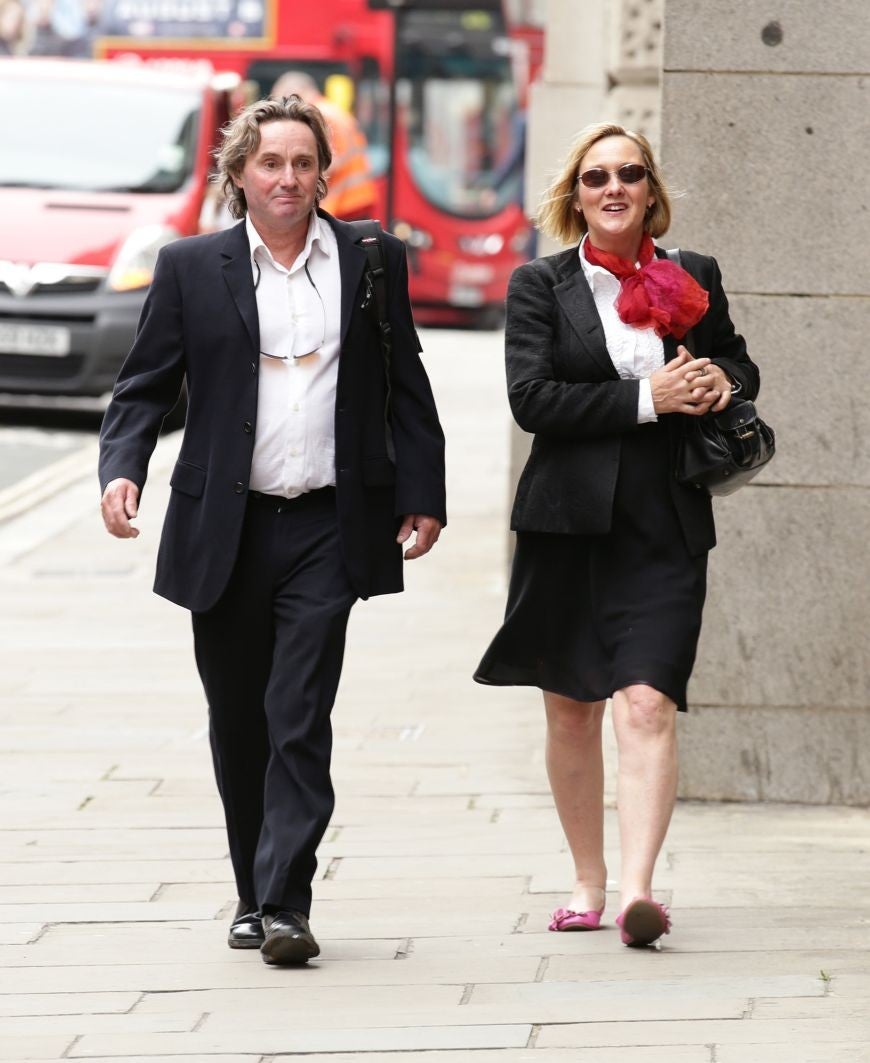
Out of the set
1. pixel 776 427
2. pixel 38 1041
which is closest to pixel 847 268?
pixel 776 427

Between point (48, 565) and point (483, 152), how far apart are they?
55.2 ft

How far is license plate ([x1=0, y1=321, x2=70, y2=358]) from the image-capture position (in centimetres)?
A: 1481

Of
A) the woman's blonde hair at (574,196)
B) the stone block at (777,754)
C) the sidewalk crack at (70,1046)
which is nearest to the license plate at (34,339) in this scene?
the stone block at (777,754)

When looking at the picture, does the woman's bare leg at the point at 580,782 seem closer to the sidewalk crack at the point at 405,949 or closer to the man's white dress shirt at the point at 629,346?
the sidewalk crack at the point at 405,949

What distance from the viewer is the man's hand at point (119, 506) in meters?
4.79

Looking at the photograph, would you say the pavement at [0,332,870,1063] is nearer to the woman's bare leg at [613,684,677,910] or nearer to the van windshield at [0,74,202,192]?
the woman's bare leg at [613,684,677,910]

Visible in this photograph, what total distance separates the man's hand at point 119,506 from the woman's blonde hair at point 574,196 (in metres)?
1.09

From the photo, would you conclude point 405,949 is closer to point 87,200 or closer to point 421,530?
point 421,530

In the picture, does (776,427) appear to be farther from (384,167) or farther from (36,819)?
(384,167)

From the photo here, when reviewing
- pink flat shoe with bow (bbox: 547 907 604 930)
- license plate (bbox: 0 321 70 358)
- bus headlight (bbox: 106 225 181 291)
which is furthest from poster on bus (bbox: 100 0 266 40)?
pink flat shoe with bow (bbox: 547 907 604 930)

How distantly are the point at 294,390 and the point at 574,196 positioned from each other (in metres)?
0.77

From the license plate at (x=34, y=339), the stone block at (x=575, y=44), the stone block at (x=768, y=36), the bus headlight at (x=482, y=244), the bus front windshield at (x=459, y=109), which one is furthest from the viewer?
the bus front windshield at (x=459, y=109)

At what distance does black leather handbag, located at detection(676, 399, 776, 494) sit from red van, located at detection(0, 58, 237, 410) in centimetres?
946

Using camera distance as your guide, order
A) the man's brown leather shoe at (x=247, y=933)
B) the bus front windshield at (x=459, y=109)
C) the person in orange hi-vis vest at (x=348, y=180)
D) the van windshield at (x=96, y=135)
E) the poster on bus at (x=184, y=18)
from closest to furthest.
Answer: the man's brown leather shoe at (x=247, y=933), the van windshield at (x=96, y=135), the person in orange hi-vis vest at (x=348, y=180), the bus front windshield at (x=459, y=109), the poster on bus at (x=184, y=18)
